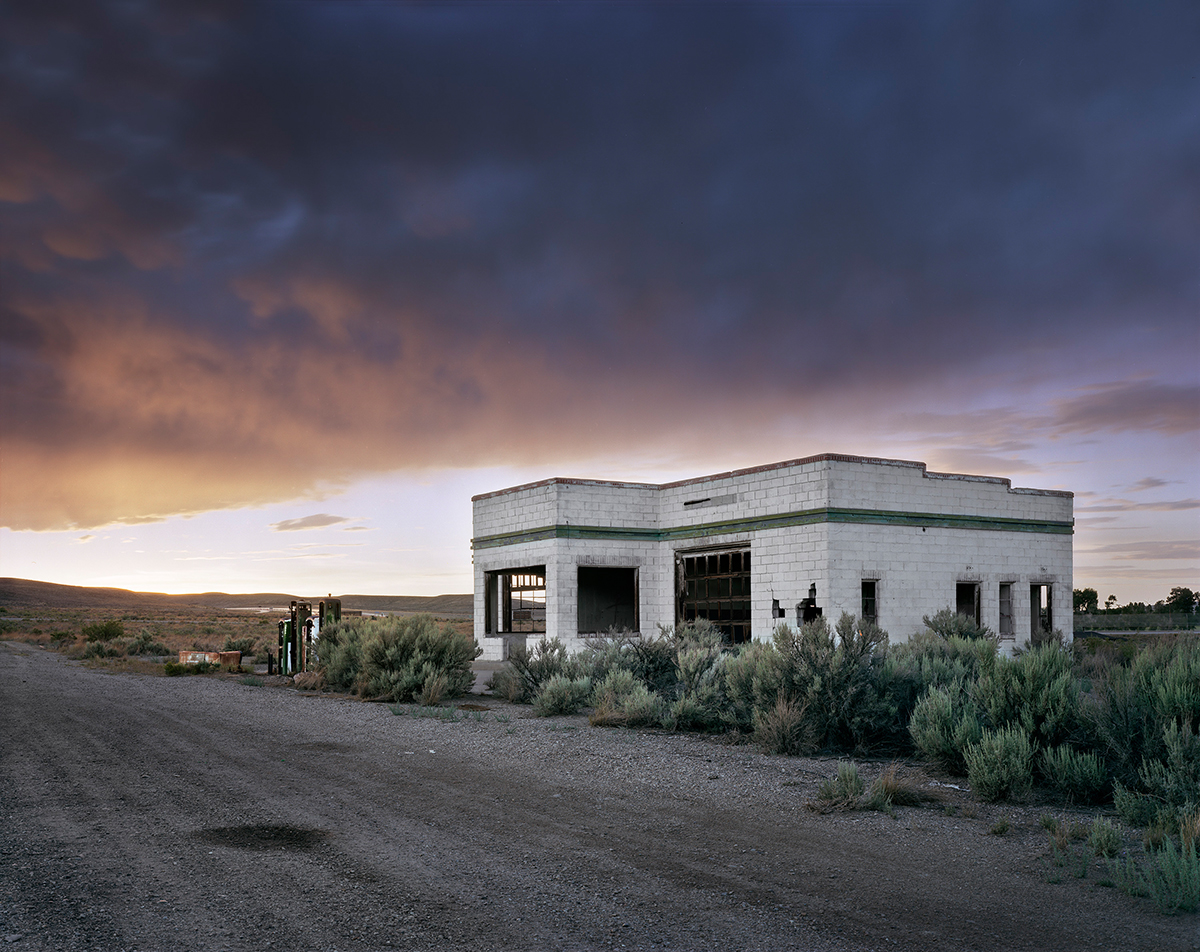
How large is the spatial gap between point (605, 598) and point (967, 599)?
12872 millimetres

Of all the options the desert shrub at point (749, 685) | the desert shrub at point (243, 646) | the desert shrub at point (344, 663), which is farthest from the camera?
the desert shrub at point (243, 646)

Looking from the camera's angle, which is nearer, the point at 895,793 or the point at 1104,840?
the point at 1104,840

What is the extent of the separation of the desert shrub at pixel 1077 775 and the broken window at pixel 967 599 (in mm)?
18193

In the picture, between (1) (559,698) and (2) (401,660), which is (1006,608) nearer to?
(1) (559,698)

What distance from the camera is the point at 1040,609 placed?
29.1 m

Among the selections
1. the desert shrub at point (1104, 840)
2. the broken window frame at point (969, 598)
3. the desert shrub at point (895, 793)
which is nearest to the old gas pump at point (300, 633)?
the broken window frame at point (969, 598)

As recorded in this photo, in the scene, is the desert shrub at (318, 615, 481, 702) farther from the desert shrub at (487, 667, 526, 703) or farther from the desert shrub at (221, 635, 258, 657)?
the desert shrub at (221, 635, 258, 657)

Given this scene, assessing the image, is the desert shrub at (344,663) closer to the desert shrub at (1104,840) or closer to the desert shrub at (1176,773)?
the desert shrub at (1176,773)

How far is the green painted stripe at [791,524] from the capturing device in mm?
25031

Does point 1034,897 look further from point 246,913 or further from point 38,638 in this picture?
point 38,638

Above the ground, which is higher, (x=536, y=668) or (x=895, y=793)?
(x=895, y=793)

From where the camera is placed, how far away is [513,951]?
5160 millimetres

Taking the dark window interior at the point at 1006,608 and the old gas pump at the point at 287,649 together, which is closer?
the old gas pump at the point at 287,649

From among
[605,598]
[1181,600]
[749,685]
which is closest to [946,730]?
[749,685]
